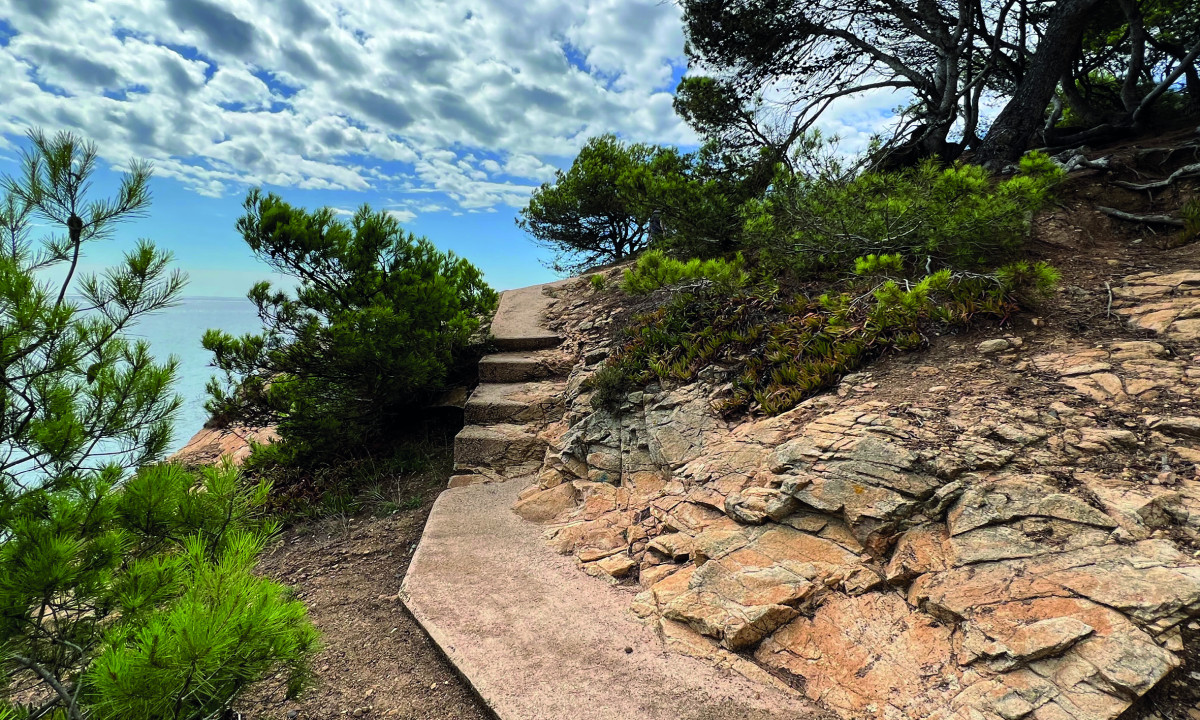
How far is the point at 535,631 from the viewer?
260 centimetres

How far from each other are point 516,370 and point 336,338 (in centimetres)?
199

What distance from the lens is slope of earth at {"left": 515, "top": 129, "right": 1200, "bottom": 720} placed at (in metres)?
1.80

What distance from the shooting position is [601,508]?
12.6ft

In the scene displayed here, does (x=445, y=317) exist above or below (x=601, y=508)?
above

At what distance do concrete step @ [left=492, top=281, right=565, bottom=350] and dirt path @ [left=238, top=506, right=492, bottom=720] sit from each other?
2.73 metres

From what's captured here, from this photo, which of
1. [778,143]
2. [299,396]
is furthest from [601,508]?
[778,143]

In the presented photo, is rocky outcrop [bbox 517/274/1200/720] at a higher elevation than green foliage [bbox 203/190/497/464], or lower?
lower

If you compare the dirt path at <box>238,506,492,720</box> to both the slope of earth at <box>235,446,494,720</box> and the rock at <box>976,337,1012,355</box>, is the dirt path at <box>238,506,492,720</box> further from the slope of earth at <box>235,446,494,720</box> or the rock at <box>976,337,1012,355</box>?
the rock at <box>976,337,1012,355</box>

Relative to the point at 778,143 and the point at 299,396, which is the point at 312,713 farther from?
the point at 778,143

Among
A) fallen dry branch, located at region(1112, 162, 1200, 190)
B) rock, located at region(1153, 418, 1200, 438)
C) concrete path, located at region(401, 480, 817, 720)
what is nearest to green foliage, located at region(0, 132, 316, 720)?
concrete path, located at region(401, 480, 817, 720)

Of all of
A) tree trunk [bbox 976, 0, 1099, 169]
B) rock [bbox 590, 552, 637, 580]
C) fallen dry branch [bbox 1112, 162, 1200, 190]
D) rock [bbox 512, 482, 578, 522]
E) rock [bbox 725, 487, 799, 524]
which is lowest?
rock [bbox 590, 552, 637, 580]

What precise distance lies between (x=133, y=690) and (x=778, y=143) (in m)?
8.22

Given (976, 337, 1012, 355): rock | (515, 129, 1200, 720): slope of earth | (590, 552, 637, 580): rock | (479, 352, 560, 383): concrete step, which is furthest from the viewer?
(479, 352, 560, 383): concrete step

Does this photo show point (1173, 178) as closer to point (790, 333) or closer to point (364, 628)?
point (790, 333)
